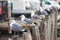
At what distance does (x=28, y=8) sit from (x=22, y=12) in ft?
1.14

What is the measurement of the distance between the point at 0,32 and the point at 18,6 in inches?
34.8

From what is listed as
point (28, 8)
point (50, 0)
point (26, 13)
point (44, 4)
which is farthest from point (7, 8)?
point (50, 0)

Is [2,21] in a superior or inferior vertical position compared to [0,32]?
superior

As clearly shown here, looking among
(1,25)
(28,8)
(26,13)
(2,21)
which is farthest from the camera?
(28,8)

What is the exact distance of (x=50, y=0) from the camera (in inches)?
218

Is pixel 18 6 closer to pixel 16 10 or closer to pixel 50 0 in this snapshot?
pixel 16 10

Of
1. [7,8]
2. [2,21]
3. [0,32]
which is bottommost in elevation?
[0,32]

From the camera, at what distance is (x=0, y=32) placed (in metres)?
3.50

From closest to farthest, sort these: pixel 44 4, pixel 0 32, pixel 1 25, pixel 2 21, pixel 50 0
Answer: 1. pixel 1 25
2. pixel 2 21
3. pixel 0 32
4. pixel 44 4
5. pixel 50 0

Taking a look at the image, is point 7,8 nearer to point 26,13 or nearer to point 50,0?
point 26,13

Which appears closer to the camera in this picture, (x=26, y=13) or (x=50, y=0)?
(x=26, y=13)

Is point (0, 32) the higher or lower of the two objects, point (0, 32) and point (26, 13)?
the lower

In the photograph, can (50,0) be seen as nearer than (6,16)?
No

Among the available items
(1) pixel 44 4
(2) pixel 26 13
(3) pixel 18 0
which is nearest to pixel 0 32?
(2) pixel 26 13
